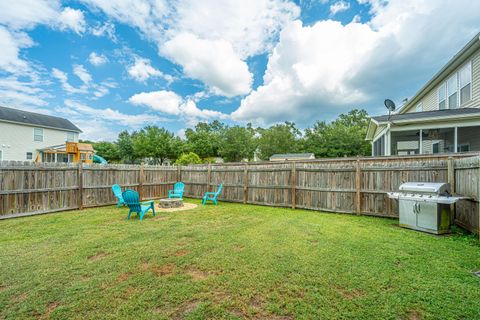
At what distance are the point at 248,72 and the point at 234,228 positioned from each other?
539 inches

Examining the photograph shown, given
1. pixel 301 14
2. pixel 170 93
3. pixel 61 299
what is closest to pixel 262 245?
pixel 61 299

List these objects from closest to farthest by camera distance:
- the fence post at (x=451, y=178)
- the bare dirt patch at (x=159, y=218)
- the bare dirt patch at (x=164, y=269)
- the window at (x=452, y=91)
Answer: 1. the bare dirt patch at (x=164, y=269)
2. the fence post at (x=451, y=178)
3. the bare dirt patch at (x=159, y=218)
4. the window at (x=452, y=91)

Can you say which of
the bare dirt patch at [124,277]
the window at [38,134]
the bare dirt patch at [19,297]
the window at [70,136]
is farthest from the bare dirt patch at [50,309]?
the window at [70,136]

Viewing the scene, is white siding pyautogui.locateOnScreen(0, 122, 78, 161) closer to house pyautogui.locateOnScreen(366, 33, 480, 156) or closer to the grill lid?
the grill lid

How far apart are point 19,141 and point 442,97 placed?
33.0m

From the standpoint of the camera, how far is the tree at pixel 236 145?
3566cm

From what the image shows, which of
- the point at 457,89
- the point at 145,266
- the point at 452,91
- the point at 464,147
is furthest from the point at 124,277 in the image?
the point at 452,91

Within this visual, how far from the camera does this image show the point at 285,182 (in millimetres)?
8594

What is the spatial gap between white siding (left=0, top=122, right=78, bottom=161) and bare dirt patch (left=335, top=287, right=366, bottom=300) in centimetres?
2745

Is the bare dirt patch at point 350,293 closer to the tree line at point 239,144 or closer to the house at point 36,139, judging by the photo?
the house at point 36,139

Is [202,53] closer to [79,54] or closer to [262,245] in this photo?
[79,54]

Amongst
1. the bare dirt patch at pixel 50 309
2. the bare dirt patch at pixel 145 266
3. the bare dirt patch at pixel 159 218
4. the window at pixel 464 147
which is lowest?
the bare dirt patch at pixel 159 218

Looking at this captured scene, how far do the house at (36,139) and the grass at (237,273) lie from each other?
20690 millimetres

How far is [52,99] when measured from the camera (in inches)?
746
